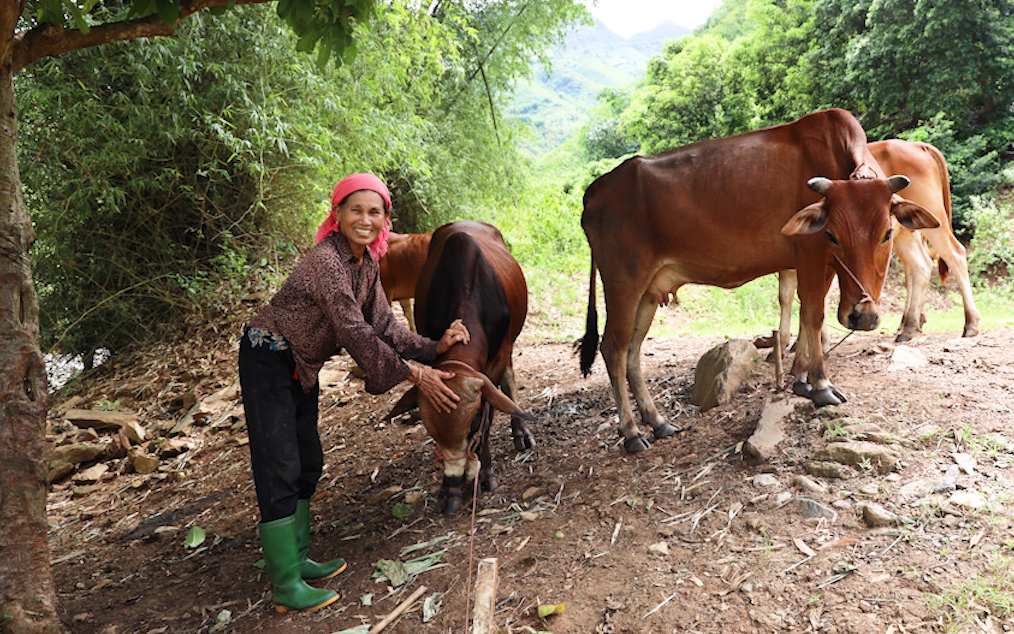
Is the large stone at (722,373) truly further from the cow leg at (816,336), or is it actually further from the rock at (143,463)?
the rock at (143,463)

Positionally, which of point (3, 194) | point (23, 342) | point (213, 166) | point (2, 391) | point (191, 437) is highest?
point (213, 166)

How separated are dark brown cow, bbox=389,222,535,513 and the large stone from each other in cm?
127

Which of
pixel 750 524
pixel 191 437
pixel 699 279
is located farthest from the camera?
pixel 191 437

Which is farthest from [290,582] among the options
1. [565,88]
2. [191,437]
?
[565,88]

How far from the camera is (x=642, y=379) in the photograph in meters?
4.30

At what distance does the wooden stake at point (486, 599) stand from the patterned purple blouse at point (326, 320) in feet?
3.21

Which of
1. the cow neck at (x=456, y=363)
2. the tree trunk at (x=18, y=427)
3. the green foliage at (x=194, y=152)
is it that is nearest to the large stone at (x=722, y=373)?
the cow neck at (x=456, y=363)

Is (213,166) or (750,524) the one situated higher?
(213,166)

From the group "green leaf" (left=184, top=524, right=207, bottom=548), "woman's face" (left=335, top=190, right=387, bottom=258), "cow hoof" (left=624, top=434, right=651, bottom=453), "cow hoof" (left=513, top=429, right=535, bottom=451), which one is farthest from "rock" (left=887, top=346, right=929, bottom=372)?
"green leaf" (left=184, top=524, right=207, bottom=548)

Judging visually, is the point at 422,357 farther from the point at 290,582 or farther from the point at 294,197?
the point at 294,197

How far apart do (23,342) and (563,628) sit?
2.56 m

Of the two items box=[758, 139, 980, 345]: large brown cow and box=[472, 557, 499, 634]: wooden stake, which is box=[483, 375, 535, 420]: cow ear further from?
box=[758, 139, 980, 345]: large brown cow

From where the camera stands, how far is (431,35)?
7.47 metres

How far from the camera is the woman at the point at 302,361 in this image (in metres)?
3.02
